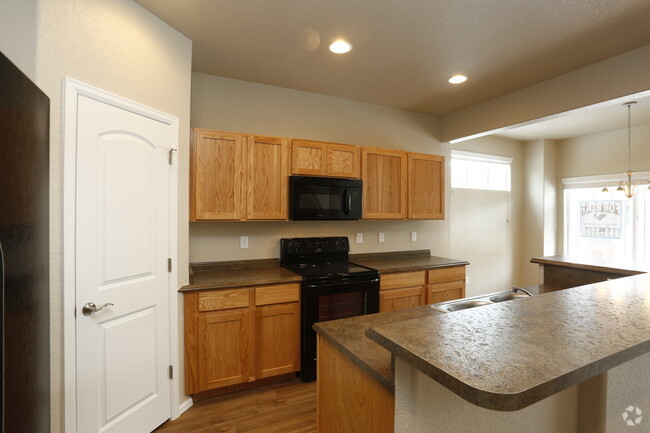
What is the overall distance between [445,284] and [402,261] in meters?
0.51

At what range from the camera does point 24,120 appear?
123cm

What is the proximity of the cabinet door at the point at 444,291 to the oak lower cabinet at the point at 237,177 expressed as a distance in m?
1.75

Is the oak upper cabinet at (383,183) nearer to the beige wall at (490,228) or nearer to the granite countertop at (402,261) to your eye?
the granite countertop at (402,261)

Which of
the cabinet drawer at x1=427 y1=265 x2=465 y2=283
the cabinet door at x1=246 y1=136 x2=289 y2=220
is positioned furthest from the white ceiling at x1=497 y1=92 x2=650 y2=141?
the cabinet door at x1=246 y1=136 x2=289 y2=220

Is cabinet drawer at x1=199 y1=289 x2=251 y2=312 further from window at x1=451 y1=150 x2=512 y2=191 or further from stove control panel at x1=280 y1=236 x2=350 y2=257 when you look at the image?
window at x1=451 y1=150 x2=512 y2=191

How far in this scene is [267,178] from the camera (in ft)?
9.24

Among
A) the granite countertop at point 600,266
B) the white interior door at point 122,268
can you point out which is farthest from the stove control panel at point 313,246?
the granite countertop at point 600,266

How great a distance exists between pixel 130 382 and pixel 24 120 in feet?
5.13

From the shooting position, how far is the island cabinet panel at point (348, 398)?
1063 millimetres

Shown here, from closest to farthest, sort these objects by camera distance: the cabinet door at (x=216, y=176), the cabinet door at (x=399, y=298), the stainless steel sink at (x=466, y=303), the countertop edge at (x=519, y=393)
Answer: the countertop edge at (x=519, y=393)
the stainless steel sink at (x=466, y=303)
the cabinet door at (x=216, y=176)
the cabinet door at (x=399, y=298)

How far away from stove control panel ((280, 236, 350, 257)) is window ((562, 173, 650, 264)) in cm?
353

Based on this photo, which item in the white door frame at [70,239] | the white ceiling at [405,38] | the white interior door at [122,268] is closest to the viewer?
the white door frame at [70,239]

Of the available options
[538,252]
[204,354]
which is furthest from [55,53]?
[538,252]

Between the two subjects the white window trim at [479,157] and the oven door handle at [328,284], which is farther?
the white window trim at [479,157]
